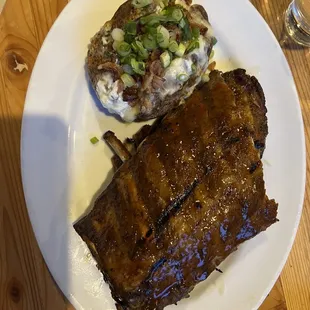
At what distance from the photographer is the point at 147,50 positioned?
1.84 m

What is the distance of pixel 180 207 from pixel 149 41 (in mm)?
694

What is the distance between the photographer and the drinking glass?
2.37m

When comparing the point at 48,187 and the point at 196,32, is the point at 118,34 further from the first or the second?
the point at 48,187

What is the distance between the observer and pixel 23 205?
2.01 meters

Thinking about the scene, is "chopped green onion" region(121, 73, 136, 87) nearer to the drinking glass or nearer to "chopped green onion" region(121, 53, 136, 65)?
"chopped green onion" region(121, 53, 136, 65)

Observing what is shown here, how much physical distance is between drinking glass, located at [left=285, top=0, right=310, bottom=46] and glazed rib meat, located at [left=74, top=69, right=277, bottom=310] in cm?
82

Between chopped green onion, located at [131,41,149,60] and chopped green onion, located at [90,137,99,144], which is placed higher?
chopped green onion, located at [131,41,149,60]

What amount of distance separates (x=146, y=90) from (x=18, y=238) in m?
0.88

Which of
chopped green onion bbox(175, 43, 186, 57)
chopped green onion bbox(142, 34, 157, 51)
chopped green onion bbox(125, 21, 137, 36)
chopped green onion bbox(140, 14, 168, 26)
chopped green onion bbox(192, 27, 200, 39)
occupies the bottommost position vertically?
chopped green onion bbox(175, 43, 186, 57)

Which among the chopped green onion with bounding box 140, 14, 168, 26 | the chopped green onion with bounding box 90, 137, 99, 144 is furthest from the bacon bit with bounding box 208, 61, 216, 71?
the chopped green onion with bounding box 90, 137, 99, 144

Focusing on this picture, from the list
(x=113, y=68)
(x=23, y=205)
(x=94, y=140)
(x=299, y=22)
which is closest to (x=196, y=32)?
(x=113, y=68)

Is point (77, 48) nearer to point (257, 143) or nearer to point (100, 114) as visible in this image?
point (100, 114)

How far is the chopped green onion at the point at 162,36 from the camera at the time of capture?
1.80m

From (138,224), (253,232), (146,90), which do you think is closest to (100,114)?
(146,90)
